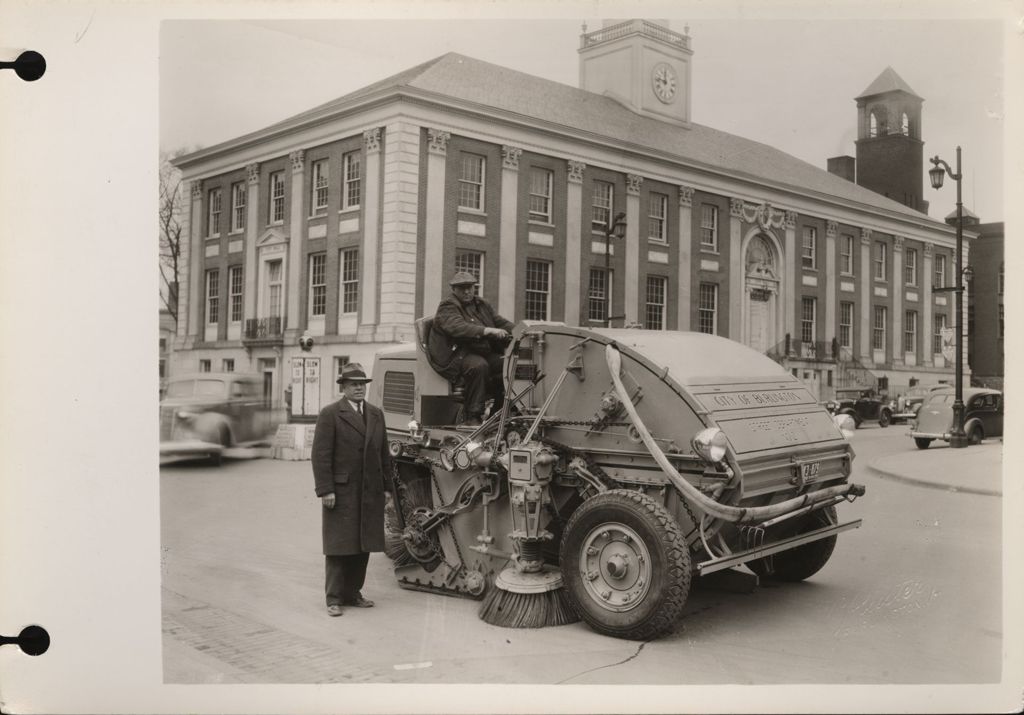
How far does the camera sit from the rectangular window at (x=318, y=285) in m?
9.30

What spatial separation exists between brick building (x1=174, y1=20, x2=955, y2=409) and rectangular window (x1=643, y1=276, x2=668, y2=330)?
0.22 ft

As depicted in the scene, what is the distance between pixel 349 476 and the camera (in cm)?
634

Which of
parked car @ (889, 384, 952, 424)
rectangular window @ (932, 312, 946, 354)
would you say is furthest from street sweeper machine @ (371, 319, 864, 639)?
parked car @ (889, 384, 952, 424)

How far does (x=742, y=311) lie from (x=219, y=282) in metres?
7.04

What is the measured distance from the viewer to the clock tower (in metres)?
6.64

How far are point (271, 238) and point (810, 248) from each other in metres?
6.12

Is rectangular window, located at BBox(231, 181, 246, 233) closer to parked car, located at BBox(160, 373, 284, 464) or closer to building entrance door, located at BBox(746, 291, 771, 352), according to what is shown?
parked car, located at BBox(160, 373, 284, 464)

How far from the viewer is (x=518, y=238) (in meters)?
10.9

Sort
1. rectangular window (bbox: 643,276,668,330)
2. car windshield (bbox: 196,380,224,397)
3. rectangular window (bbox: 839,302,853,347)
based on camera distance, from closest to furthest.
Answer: car windshield (bbox: 196,380,224,397) → rectangular window (bbox: 839,302,853,347) → rectangular window (bbox: 643,276,668,330)

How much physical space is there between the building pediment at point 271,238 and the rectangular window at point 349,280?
712 mm

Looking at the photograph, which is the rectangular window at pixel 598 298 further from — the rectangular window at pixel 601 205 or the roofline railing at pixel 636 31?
the roofline railing at pixel 636 31

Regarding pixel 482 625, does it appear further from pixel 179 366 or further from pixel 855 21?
pixel 855 21

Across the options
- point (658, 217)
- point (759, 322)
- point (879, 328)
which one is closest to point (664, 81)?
point (658, 217)

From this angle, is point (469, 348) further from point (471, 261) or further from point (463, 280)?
point (471, 261)
